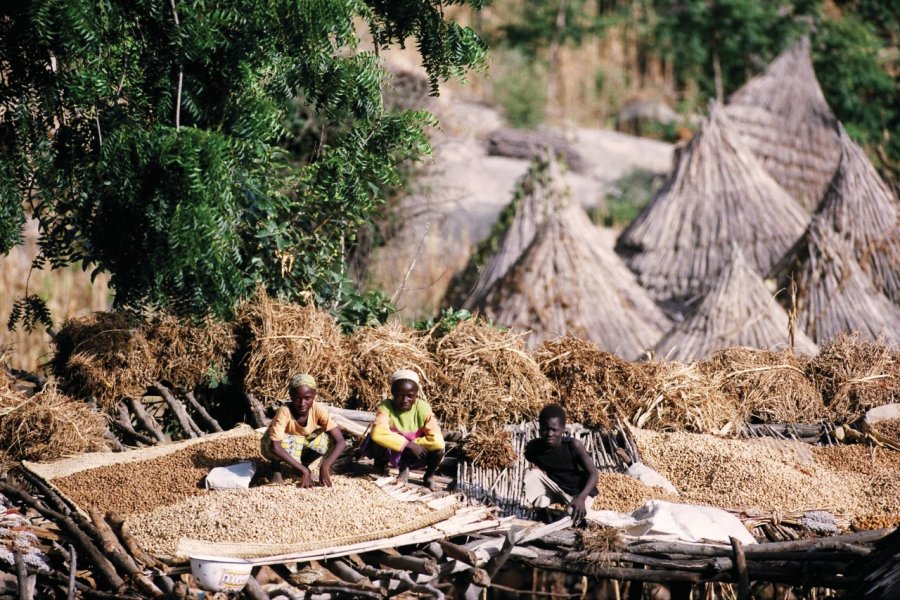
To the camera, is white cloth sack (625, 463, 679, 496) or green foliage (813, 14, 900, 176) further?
green foliage (813, 14, 900, 176)

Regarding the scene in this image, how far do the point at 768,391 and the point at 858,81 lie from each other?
14083mm

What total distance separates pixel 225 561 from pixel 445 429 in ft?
8.27

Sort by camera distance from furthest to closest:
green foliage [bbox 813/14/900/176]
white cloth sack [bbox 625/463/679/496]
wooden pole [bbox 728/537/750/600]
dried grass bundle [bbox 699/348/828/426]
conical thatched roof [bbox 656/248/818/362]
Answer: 1. green foliage [bbox 813/14/900/176]
2. conical thatched roof [bbox 656/248/818/362]
3. dried grass bundle [bbox 699/348/828/426]
4. white cloth sack [bbox 625/463/679/496]
5. wooden pole [bbox 728/537/750/600]

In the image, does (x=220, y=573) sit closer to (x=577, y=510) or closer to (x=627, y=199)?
(x=577, y=510)

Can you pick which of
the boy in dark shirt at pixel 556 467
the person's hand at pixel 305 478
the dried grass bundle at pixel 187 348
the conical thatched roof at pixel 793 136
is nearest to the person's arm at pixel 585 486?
the boy in dark shirt at pixel 556 467

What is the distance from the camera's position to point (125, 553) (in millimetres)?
5824

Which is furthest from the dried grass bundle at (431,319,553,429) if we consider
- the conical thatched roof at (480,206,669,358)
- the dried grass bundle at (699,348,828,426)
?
the conical thatched roof at (480,206,669,358)

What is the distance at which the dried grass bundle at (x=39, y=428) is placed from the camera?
23.7 feet

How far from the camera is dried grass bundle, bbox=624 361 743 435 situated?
7906 millimetres

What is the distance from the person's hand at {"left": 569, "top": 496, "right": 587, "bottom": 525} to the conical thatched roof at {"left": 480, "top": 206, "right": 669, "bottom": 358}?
18.5ft

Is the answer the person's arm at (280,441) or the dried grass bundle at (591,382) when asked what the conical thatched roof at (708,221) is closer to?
the dried grass bundle at (591,382)

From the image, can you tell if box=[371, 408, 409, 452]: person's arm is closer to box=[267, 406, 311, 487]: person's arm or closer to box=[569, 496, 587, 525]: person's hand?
box=[267, 406, 311, 487]: person's arm

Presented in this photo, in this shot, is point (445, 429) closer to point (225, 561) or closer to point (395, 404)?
point (395, 404)

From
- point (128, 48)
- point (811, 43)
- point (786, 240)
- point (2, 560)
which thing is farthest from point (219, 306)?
point (811, 43)
